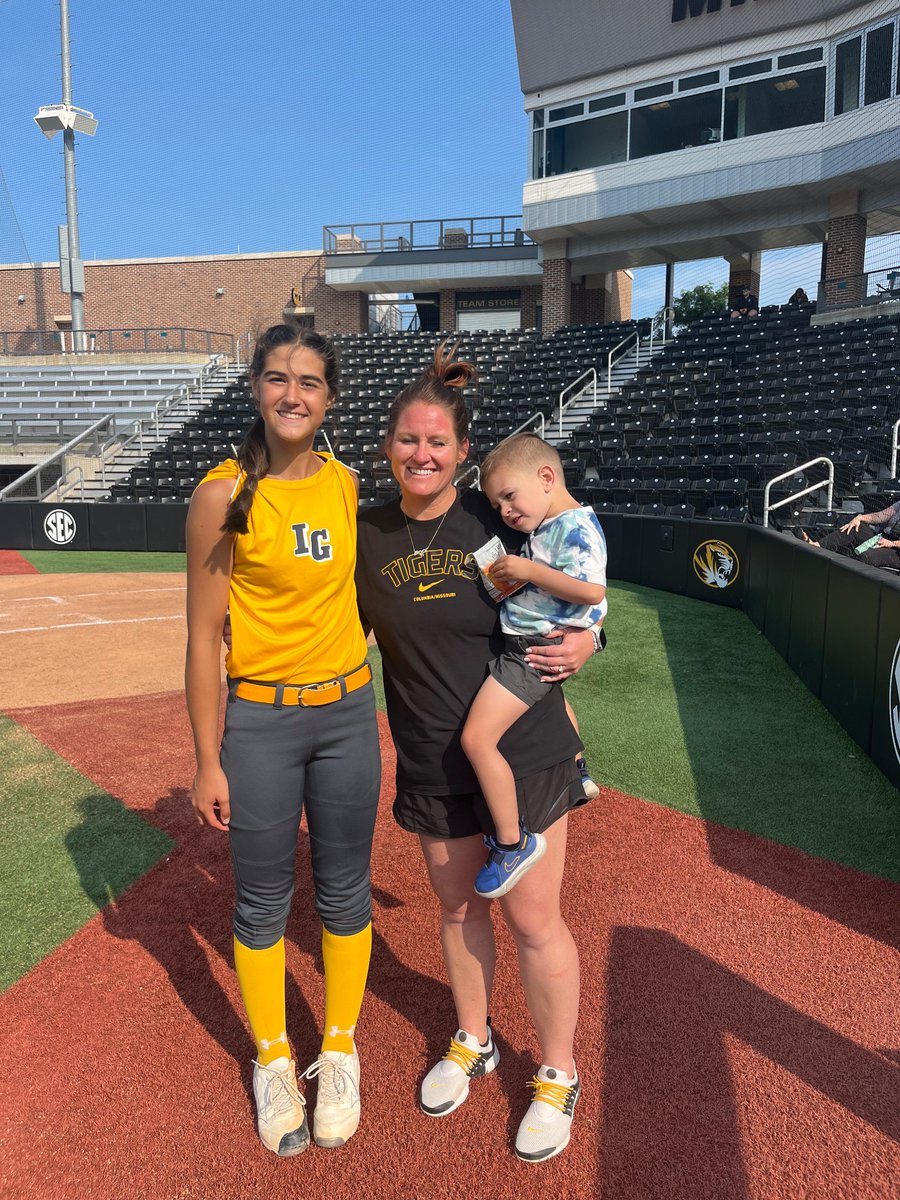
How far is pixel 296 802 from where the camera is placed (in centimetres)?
226

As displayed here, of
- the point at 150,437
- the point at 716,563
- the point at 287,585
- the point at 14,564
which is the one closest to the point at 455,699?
the point at 287,585

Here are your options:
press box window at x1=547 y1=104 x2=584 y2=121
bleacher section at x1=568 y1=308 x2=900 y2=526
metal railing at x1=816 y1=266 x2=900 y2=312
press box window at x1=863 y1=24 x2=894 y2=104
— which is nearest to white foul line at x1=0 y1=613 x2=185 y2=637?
bleacher section at x1=568 y1=308 x2=900 y2=526

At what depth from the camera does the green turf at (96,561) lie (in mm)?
14508

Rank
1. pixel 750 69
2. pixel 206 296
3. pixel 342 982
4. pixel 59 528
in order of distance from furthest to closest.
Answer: pixel 206 296, pixel 750 69, pixel 59 528, pixel 342 982

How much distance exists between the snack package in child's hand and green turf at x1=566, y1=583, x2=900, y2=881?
271 centimetres

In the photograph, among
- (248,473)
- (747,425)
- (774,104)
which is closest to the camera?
(248,473)

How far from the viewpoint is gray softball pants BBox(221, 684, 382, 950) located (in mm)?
2180

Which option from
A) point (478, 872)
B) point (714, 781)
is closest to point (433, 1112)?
point (478, 872)

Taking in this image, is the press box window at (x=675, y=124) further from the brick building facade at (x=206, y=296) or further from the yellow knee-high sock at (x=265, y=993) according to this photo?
the yellow knee-high sock at (x=265, y=993)

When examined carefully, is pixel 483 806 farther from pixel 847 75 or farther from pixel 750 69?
pixel 750 69

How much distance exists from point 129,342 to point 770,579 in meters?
28.1

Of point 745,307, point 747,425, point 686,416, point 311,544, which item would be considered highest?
point 745,307

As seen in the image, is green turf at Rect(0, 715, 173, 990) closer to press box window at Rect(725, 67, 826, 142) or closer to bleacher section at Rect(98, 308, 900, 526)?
bleacher section at Rect(98, 308, 900, 526)

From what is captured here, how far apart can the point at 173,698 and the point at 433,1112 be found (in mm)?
4827
